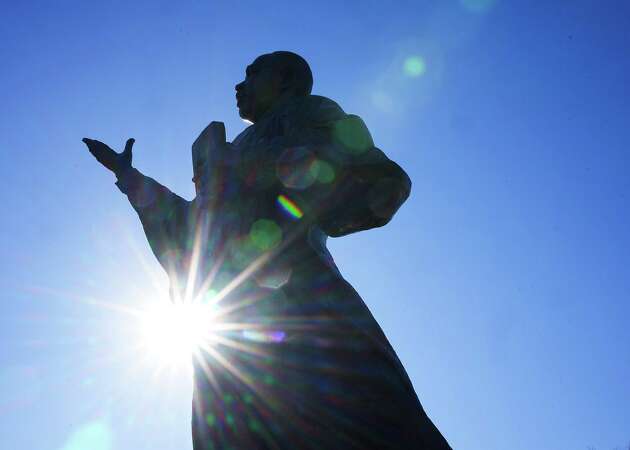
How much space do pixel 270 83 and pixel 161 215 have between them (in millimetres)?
1424

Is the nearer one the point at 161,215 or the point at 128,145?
the point at 161,215

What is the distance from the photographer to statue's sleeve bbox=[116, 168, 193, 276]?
3797 mm

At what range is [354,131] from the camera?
13.5 feet

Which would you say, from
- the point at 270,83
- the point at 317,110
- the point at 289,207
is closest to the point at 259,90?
the point at 270,83

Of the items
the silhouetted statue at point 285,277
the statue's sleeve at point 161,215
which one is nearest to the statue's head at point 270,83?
the silhouetted statue at point 285,277

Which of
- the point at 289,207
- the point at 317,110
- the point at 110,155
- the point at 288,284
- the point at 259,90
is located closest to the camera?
the point at 288,284

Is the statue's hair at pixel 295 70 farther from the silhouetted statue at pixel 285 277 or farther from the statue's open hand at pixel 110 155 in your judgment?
the statue's open hand at pixel 110 155

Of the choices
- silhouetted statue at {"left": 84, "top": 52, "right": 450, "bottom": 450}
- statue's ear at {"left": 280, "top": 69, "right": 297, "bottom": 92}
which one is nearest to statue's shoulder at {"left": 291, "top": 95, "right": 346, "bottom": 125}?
silhouetted statue at {"left": 84, "top": 52, "right": 450, "bottom": 450}

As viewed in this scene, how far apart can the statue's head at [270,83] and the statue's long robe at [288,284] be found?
1.16 feet

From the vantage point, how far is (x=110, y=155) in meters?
4.16

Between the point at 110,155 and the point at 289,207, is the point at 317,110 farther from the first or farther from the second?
the point at 110,155

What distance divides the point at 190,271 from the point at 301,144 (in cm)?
105

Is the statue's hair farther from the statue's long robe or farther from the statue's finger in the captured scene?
Answer: the statue's finger

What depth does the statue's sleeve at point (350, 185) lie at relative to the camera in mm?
3918
